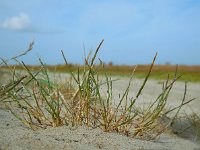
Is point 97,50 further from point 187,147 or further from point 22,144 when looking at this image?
point 187,147

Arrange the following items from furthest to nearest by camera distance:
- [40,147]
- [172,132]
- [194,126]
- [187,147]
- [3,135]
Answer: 1. [194,126]
2. [172,132]
3. [187,147]
4. [3,135]
5. [40,147]

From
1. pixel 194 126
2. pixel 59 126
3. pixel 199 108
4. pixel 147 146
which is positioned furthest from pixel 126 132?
pixel 199 108

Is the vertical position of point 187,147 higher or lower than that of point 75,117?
lower

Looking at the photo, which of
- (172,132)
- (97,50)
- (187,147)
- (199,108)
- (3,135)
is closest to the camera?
(3,135)

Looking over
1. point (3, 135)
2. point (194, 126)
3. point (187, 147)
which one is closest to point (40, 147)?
point (3, 135)

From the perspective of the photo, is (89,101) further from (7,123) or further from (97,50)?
(7,123)

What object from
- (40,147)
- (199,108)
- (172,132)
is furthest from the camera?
(199,108)

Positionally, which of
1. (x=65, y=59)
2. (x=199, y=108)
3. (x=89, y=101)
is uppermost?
(x=65, y=59)

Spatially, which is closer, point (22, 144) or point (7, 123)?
point (22, 144)

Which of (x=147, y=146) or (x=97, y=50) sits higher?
(x=97, y=50)
